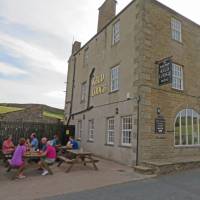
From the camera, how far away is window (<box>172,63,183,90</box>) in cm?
1355

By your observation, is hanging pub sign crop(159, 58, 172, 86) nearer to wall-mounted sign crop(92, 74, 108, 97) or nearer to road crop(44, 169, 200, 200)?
wall-mounted sign crop(92, 74, 108, 97)

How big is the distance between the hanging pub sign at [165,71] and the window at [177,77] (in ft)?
5.53

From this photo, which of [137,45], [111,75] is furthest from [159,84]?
[111,75]

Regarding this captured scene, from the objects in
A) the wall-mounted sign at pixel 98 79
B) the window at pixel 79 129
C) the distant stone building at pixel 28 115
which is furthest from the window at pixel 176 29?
the distant stone building at pixel 28 115

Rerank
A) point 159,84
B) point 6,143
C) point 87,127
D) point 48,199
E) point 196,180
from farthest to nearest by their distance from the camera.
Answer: point 87,127
point 159,84
point 6,143
point 196,180
point 48,199

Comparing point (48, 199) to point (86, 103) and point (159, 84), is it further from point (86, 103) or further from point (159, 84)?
point (86, 103)

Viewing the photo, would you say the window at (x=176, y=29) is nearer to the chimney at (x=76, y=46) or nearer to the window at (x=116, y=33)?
the window at (x=116, y=33)

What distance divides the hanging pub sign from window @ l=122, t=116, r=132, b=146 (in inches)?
101

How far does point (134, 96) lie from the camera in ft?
39.3

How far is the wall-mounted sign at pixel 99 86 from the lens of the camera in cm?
1523

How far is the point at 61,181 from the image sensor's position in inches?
323

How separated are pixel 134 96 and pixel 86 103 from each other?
619 cm

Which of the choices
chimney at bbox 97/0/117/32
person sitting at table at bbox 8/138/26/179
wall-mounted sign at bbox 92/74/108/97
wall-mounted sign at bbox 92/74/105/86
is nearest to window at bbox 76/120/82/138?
wall-mounted sign at bbox 92/74/108/97

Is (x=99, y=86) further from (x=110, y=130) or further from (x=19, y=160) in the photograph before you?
(x=19, y=160)
